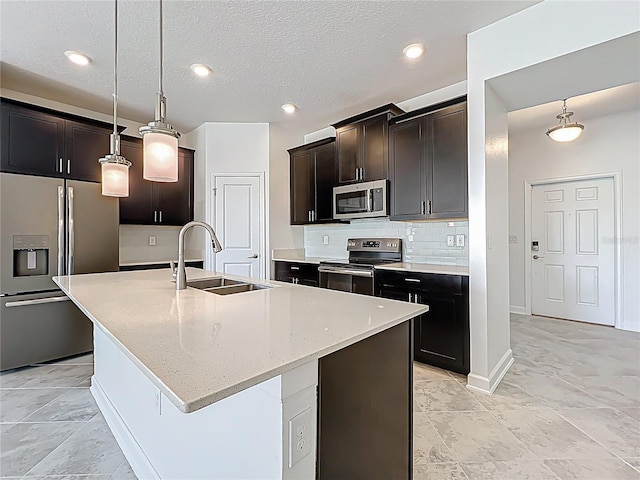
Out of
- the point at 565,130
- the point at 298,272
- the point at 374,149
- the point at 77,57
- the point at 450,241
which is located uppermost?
the point at 77,57

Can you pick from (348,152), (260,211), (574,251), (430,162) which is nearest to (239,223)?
(260,211)

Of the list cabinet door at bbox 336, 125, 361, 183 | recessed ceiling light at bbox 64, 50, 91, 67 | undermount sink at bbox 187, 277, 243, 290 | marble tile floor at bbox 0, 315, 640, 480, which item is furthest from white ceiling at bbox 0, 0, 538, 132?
marble tile floor at bbox 0, 315, 640, 480

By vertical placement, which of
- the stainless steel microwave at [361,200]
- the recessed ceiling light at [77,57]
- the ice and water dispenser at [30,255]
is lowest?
the ice and water dispenser at [30,255]

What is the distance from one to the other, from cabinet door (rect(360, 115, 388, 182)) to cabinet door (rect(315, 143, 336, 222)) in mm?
557

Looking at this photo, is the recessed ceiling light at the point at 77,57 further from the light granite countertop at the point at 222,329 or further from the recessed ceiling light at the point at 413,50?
the recessed ceiling light at the point at 413,50

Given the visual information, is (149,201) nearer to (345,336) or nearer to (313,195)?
(313,195)

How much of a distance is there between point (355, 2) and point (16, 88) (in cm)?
350

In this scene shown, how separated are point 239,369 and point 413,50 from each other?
2.75 meters

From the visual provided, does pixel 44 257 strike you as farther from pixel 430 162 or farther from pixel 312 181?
pixel 430 162

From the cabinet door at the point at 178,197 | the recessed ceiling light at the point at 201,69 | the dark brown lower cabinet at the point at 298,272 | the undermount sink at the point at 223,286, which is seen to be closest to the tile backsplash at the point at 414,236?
the dark brown lower cabinet at the point at 298,272

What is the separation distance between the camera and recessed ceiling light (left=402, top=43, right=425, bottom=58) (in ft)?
8.11

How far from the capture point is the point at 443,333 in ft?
8.63

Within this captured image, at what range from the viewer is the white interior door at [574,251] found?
4.00 meters

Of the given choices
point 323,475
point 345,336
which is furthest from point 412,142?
point 323,475
